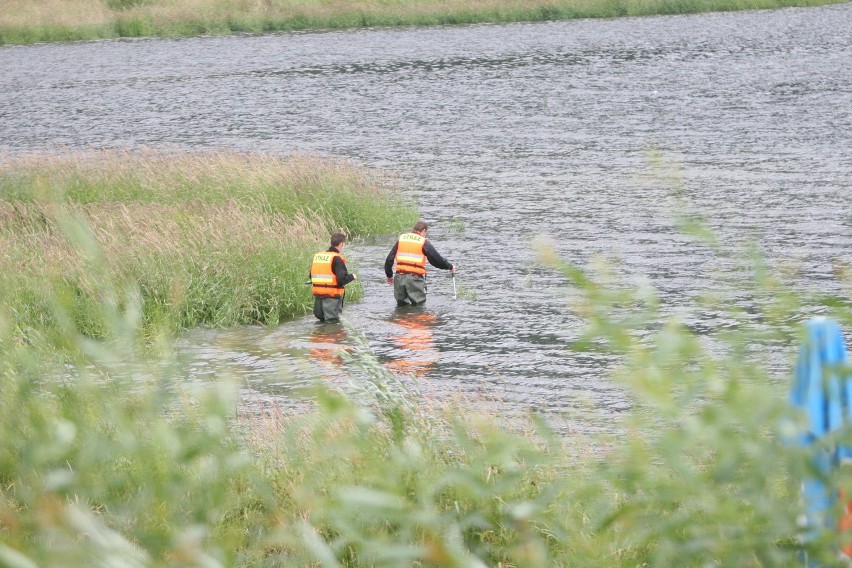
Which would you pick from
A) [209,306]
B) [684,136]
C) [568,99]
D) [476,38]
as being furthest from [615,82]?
[209,306]

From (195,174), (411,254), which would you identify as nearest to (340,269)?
(411,254)

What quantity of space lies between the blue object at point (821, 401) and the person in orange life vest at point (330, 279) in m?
14.1

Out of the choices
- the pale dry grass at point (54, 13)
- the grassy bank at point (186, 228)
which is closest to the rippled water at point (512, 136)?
the grassy bank at point (186, 228)

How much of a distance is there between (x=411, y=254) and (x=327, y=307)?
1909mm

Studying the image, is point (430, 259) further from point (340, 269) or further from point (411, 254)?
point (340, 269)

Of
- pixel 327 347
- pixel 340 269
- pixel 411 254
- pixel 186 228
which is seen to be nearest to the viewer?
pixel 327 347

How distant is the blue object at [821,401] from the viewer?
3.72 meters

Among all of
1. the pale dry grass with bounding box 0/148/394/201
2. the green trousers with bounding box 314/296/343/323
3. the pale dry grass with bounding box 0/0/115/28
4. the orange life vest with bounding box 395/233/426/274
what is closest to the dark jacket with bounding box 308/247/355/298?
the green trousers with bounding box 314/296/343/323

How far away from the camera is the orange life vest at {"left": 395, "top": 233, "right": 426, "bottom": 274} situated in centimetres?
2052

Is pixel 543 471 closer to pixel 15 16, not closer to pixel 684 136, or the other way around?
pixel 684 136

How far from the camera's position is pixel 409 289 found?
20844mm

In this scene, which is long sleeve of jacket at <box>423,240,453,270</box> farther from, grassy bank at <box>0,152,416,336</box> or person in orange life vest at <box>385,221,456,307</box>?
grassy bank at <box>0,152,416,336</box>

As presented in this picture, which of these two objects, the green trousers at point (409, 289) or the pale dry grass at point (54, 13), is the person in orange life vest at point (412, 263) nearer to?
the green trousers at point (409, 289)

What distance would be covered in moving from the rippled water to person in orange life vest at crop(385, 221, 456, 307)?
51cm
